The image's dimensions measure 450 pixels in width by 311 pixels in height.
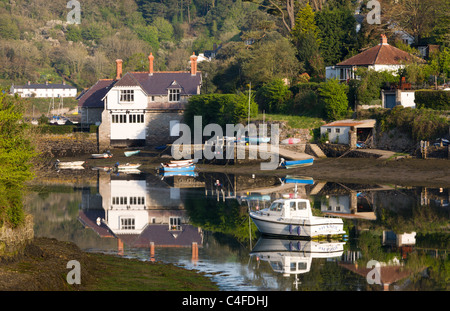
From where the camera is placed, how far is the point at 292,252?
30.9 meters

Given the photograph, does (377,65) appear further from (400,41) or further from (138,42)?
(138,42)

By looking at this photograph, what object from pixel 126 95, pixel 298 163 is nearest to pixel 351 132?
pixel 298 163

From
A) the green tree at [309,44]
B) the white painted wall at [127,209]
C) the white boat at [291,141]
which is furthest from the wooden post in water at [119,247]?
the green tree at [309,44]

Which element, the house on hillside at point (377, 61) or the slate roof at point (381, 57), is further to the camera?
the slate roof at point (381, 57)

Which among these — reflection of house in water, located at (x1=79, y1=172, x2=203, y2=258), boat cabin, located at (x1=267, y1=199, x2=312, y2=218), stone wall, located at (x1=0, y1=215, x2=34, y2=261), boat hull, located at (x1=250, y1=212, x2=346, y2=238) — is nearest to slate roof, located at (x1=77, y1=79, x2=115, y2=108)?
reflection of house in water, located at (x1=79, y1=172, x2=203, y2=258)

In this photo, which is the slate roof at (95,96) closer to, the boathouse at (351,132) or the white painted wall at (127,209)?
the white painted wall at (127,209)

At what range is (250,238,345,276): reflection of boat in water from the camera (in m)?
28.5

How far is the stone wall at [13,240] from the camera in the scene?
23641 millimetres

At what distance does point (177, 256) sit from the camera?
3039 cm

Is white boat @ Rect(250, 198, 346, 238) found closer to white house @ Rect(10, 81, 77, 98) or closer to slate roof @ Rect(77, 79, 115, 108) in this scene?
slate roof @ Rect(77, 79, 115, 108)

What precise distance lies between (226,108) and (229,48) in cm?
3469

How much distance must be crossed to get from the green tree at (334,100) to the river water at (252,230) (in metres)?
13.9

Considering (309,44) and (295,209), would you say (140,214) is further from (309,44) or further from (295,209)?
(309,44)

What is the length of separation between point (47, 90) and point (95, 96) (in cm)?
8128
